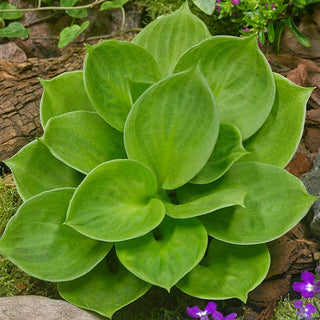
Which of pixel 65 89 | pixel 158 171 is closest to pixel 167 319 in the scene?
pixel 158 171

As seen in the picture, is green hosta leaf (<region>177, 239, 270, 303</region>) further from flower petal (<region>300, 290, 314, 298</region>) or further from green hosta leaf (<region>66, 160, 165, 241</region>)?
green hosta leaf (<region>66, 160, 165, 241</region>)

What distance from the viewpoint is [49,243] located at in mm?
1528

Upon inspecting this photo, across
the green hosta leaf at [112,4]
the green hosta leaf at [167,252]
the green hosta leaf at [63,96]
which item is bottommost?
the green hosta leaf at [167,252]

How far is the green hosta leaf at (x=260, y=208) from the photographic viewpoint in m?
1.49

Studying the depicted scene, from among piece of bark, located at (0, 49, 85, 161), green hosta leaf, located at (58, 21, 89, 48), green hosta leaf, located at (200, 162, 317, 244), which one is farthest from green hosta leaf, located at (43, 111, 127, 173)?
green hosta leaf, located at (58, 21, 89, 48)

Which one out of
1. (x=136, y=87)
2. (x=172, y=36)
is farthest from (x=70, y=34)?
(x=136, y=87)

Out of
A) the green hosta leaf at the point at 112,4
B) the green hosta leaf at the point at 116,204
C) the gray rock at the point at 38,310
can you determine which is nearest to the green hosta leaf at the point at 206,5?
the green hosta leaf at the point at 112,4

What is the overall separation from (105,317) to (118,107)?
2.15 ft

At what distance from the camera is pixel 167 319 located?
5.64ft

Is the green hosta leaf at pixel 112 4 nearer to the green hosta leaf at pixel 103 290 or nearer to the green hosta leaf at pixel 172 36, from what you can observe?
the green hosta leaf at pixel 172 36

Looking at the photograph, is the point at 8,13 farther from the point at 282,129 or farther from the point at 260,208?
the point at 260,208

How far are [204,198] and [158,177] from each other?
0.16 m

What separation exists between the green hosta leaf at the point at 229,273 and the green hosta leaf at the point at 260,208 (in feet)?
0.31

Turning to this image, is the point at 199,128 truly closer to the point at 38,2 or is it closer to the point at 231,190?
the point at 231,190
